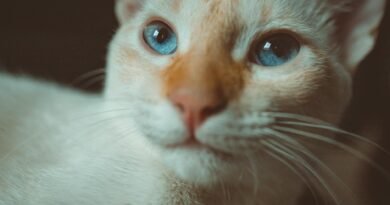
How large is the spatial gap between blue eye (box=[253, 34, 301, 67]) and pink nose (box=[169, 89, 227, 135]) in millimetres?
182

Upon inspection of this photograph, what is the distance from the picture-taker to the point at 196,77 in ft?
3.23

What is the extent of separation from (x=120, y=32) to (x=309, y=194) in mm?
615

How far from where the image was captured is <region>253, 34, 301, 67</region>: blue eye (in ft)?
3.66

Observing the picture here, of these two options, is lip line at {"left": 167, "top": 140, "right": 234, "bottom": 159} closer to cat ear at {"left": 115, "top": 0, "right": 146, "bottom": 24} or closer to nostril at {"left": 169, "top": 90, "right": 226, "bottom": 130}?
nostril at {"left": 169, "top": 90, "right": 226, "bottom": 130}

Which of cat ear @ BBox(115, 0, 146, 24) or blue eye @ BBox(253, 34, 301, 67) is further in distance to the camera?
cat ear @ BBox(115, 0, 146, 24)

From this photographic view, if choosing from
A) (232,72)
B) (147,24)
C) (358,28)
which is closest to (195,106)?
(232,72)

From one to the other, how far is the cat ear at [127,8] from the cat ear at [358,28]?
0.44m

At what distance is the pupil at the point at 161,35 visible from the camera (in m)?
1.17

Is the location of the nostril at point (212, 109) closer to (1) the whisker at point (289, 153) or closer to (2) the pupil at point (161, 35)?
(1) the whisker at point (289, 153)

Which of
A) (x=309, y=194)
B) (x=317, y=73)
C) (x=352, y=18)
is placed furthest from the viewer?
(x=309, y=194)

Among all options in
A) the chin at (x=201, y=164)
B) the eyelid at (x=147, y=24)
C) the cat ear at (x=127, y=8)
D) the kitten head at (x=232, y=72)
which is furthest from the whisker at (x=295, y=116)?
the cat ear at (x=127, y=8)

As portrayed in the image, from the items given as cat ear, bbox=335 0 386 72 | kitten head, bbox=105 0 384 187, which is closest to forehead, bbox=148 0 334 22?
kitten head, bbox=105 0 384 187

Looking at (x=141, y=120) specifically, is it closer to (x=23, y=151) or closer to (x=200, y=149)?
(x=200, y=149)

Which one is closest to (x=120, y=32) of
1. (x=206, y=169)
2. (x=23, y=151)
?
(x=23, y=151)
